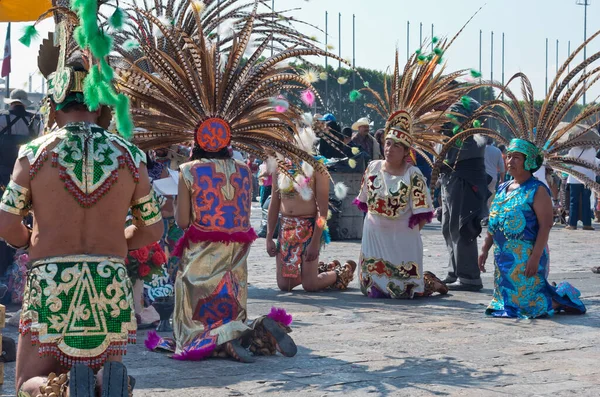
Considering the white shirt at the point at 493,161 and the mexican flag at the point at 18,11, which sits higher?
the mexican flag at the point at 18,11

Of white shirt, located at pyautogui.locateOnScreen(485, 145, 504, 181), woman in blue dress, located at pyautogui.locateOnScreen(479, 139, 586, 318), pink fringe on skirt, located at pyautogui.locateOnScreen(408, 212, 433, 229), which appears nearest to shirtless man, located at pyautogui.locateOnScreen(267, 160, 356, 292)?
pink fringe on skirt, located at pyautogui.locateOnScreen(408, 212, 433, 229)

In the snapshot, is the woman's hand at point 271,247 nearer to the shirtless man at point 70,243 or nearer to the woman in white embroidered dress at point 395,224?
the woman in white embroidered dress at point 395,224

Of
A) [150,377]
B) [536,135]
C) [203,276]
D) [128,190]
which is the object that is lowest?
[150,377]

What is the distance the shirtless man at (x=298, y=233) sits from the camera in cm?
1003

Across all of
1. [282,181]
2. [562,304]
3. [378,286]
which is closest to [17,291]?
[282,181]

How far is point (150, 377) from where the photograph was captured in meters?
6.14

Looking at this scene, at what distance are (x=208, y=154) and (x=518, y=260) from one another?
3107mm

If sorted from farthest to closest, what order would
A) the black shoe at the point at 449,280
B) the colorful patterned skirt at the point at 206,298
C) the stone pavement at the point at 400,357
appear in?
the black shoe at the point at 449,280 → the colorful patterned skirt at the point at 206,298 → the stone pavement at the point at 400,357

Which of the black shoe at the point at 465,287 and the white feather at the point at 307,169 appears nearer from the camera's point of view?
the white feather at the point at 307,169

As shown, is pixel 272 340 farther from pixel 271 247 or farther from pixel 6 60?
pixel 6 60

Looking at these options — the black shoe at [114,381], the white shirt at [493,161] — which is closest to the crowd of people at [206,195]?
the black shoe at [114,381]

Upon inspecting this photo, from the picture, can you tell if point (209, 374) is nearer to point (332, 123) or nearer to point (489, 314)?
point (489, 314)

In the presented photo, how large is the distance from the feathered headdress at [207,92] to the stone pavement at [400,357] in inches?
55.9

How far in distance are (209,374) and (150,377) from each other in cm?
37
